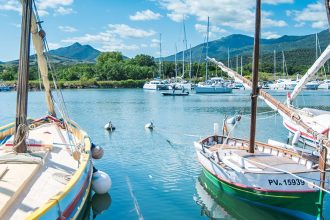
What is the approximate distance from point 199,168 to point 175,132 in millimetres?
16283

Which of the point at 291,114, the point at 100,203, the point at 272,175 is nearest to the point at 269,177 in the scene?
the point at 272,175

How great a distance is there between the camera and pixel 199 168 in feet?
88.0

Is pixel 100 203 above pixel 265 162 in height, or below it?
below

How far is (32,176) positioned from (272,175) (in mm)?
9885

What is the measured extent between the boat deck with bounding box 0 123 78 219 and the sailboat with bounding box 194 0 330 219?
24.7 feet

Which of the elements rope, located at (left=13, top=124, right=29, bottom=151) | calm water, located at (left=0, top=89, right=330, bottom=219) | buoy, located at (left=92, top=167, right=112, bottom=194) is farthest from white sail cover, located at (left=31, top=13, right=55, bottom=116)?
calm water, located at (left=0, top=89, right=330, bottom=219)

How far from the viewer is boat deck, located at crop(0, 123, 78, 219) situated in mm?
12383

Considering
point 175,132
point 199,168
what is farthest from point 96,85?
point 199,168

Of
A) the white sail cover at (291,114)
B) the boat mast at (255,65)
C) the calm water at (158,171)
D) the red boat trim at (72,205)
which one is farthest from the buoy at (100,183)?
the white sail cover at (291,114)

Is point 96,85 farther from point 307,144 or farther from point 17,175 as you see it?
point 17,175

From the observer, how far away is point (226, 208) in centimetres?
1975

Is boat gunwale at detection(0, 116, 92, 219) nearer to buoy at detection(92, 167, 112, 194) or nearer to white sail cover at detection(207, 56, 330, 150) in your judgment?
buoy at detection(92, 167, 112, 194)

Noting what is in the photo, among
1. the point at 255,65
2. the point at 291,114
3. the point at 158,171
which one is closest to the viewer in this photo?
the point at 255,65

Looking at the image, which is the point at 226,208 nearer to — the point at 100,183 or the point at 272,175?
the point at 272,175
